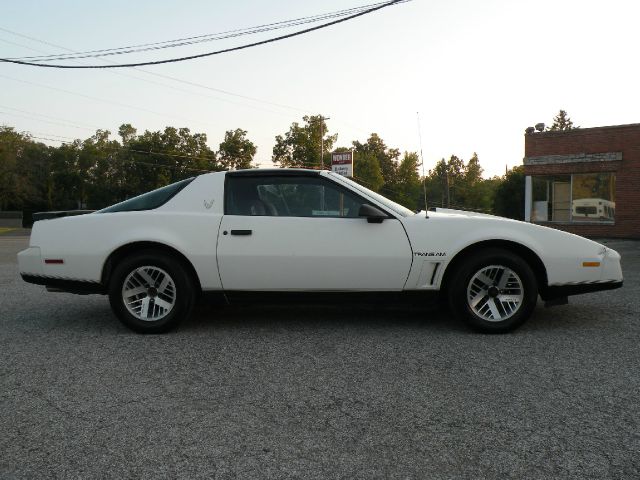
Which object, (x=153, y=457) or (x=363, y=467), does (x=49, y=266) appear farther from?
(x=363, y=467)

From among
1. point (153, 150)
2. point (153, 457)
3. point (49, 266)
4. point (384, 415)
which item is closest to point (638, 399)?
point (384, 415)

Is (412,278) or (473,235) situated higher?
(473,235)

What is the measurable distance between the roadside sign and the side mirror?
26287 millimetres

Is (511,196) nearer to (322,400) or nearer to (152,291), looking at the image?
(152,291)

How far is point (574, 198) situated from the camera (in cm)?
2214

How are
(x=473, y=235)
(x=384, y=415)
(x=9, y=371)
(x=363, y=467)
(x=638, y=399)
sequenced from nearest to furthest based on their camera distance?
1. (x=363, y=467)
2. (x=384, y=415)
3. (x=638, y=399)
4. (x=9, y=371)
5. (x=473, y=235)

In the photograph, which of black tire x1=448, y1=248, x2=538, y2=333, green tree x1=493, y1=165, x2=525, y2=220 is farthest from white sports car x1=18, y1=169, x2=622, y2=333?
green tree x1=493, y1=165, x2=525, y2=220

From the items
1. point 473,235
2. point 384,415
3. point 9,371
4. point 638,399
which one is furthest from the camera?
point 473,235

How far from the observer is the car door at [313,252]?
191 inches

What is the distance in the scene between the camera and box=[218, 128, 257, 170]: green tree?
7462 centimetres

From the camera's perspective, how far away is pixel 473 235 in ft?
15.9

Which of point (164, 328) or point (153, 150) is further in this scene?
point (153, 150)

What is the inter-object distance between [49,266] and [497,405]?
4.00 metres

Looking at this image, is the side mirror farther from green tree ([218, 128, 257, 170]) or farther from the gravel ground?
green tree ([218, 128, 257, 170])
